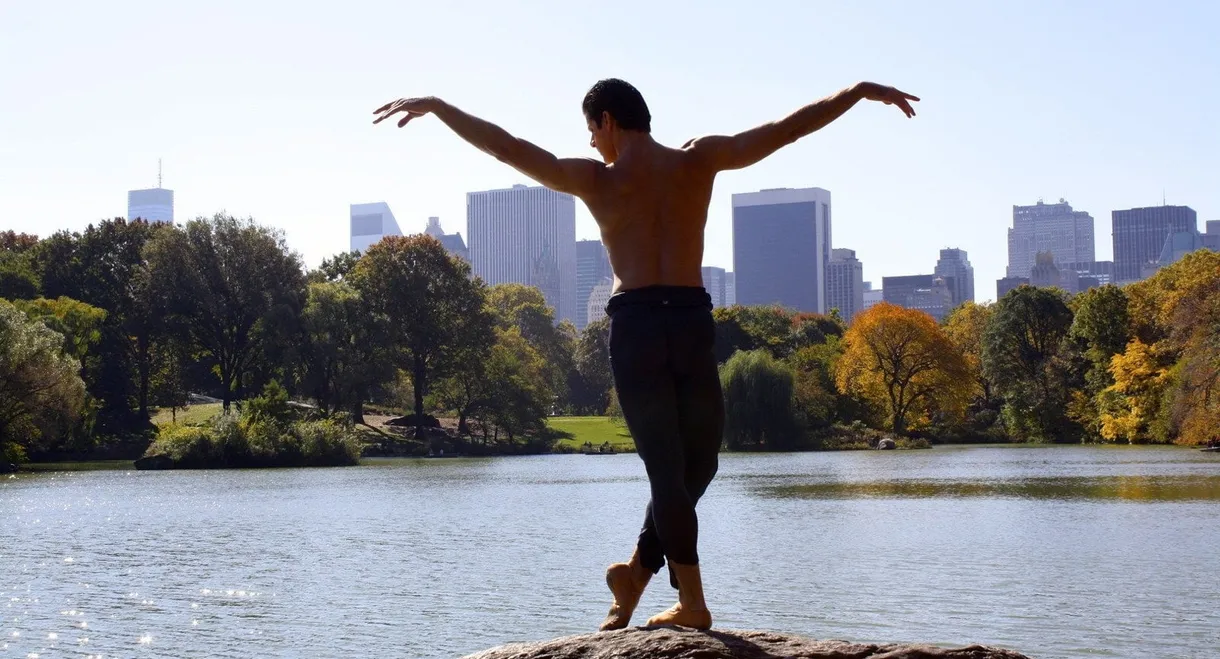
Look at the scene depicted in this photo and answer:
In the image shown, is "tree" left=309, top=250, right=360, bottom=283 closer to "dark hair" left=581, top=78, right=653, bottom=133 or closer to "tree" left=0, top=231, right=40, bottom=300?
"tree" left=0, top=231, right=40, bottom=300

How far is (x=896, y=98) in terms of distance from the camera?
6.00 metres

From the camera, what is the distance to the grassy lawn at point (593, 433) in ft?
254

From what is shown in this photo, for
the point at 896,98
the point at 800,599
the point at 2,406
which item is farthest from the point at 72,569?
the point at 2,406

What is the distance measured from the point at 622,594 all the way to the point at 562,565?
15.5 meters

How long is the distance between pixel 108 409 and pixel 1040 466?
4335cm

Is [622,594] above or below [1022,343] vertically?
below

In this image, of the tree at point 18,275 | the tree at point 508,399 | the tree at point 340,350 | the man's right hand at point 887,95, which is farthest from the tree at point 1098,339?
the man's right hand at point 887,95

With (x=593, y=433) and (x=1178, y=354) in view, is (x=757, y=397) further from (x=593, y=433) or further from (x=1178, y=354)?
(x=1178, y=354)

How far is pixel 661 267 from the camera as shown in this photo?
580cm

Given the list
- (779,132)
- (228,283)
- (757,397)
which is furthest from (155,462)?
(779,132)

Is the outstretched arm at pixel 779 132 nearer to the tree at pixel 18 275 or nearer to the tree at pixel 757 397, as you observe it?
the tree at pixel 757 397

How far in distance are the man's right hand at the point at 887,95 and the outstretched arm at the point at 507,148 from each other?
119cm

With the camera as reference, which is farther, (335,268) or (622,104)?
(335,268)

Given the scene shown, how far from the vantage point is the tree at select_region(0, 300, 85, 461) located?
46.6 m
